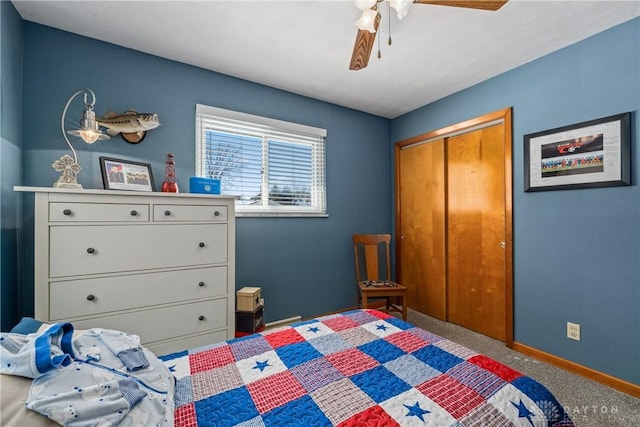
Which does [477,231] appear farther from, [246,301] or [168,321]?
[168,321]

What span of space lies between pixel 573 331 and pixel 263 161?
3086mm

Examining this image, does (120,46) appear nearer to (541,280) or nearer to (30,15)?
(30,15)

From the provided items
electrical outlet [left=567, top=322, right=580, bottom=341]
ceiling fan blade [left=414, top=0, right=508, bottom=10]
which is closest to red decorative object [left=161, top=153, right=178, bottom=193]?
ceiling fan blade [left=414, top=0, right=508, bottom=10]

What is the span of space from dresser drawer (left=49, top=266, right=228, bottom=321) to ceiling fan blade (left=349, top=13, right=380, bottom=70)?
1.79 metres

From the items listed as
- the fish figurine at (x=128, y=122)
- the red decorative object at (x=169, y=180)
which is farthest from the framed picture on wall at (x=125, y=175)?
the fish figurine at (x=128, y=122)

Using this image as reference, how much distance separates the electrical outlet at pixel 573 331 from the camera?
2164mm

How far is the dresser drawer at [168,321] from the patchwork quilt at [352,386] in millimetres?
744

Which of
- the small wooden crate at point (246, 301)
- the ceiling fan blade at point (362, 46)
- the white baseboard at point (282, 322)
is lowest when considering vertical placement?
the white baseboard at point (282, 322)

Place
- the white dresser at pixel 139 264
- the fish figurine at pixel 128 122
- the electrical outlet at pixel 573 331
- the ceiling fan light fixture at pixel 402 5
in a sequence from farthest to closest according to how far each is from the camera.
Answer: the electrical outlet at pixel 573 331
the fish figurine at pixel 128 122
the white dresser at pixel 139 264
the ceiling fan light fixture at pixel 402 5

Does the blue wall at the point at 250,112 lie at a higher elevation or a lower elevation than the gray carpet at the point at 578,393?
higher

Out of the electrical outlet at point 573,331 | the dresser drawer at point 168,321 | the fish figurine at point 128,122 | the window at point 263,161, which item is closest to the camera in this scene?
the dresser drawer at point 168,321

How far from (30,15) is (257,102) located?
164 cm

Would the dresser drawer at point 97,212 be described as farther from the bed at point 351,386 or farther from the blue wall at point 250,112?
the bed at point 351,386

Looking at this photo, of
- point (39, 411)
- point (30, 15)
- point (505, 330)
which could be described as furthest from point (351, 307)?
point (30, 15)
